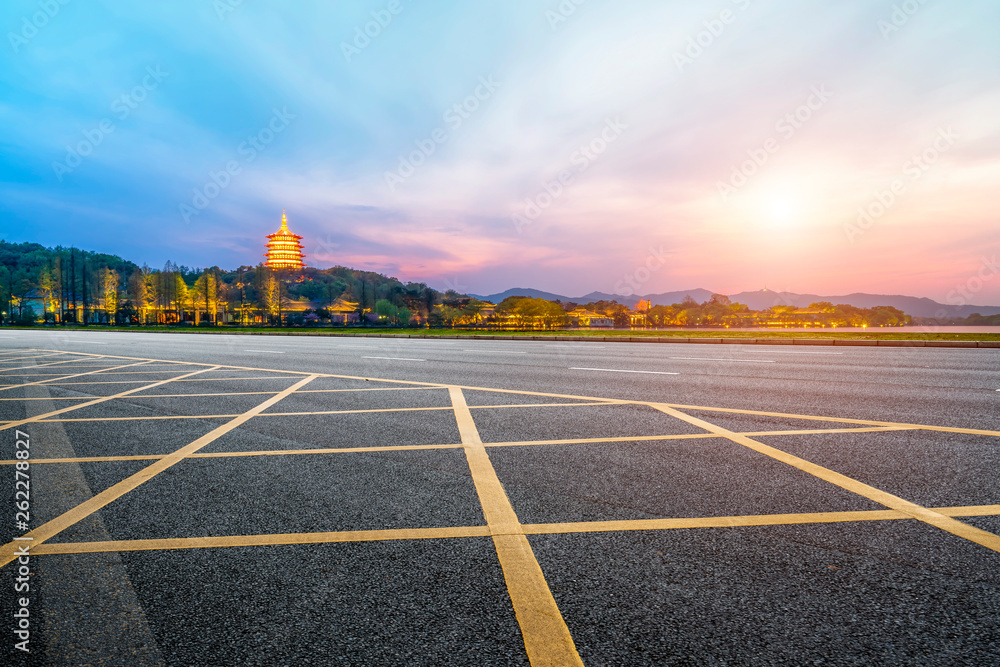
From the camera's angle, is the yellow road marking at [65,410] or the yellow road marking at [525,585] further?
the yellow road marking at [65,410]

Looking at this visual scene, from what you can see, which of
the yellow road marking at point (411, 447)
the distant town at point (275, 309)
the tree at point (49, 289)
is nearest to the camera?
the yellow road marking at point (411, 447)

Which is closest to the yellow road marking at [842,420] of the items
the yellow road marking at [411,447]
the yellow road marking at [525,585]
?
the yellow road marking at [411,447]

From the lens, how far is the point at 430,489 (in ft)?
11.2

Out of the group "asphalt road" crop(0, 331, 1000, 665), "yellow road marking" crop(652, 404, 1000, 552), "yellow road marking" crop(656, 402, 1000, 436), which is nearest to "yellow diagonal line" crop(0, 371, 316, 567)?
"asphalt road" crop(0, 331, 1000, 665)

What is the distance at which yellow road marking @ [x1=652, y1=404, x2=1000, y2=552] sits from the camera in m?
2.66

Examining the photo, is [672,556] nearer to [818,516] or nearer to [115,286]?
[818,516]

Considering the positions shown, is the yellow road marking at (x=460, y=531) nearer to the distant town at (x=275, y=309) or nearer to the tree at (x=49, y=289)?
the distant town at (x=275, y=309)

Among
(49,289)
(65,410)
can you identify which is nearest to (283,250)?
(49,289)

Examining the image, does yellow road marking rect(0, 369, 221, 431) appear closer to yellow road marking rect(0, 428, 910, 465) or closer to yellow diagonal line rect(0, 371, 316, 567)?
yellow road marking rect(0, 428, 910, 465)

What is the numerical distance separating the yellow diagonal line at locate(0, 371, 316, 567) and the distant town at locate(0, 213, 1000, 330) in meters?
28.9

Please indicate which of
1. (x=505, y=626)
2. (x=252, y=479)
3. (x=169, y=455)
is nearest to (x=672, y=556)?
(x=505, y=626)

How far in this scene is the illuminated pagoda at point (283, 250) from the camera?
17688cm

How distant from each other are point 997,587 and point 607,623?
187 cm

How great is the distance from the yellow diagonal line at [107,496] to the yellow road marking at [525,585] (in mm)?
2580
